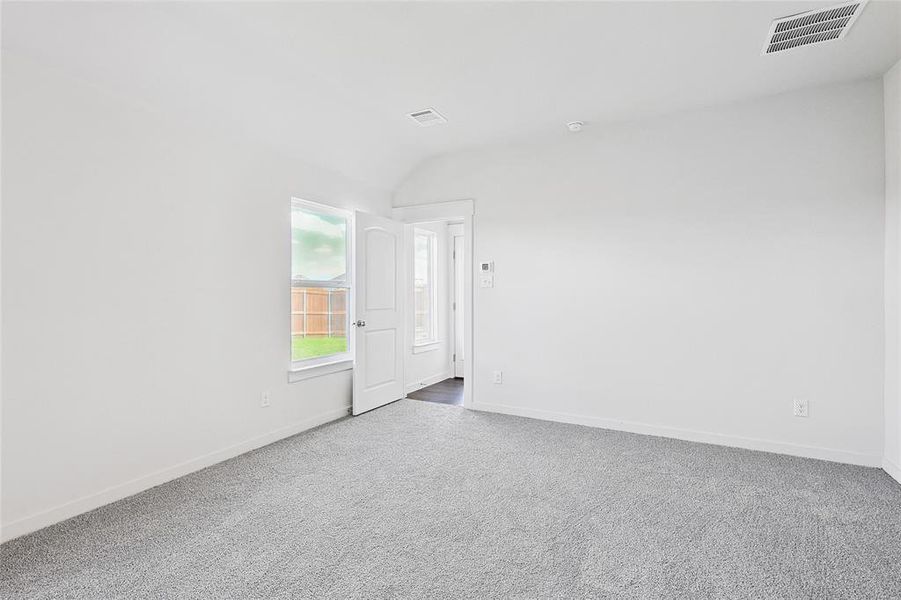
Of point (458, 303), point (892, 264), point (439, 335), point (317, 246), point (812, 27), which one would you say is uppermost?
point (812, 27)

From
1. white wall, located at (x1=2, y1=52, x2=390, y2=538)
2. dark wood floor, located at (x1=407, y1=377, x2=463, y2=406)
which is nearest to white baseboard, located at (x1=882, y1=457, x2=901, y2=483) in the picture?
dark wood floor, located at (x1=407, y1=377, x2=463, y2=406)

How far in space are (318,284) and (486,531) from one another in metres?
2.65

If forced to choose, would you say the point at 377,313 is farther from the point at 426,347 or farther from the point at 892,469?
the point at 892,469

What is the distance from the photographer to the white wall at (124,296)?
7.14 feet

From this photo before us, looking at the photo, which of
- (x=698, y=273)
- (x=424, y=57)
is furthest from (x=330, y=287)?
(x=698, y=273)

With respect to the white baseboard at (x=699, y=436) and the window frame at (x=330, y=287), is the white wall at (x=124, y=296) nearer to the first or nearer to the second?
the window frame at (x=330, y=287)

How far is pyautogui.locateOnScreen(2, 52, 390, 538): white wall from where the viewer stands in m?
2.18

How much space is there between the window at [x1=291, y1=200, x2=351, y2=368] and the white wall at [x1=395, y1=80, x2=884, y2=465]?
4.26 feet

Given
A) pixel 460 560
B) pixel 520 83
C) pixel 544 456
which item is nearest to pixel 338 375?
pixel 544 456

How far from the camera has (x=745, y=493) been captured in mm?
2627

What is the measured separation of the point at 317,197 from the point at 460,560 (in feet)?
10.1

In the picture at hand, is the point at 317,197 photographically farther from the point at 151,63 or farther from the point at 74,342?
the point at 74,342

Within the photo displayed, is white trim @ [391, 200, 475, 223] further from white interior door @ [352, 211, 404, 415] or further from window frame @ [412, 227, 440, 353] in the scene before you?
window frame @ [412, 227, 440, 353]

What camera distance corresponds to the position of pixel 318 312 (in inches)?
163
